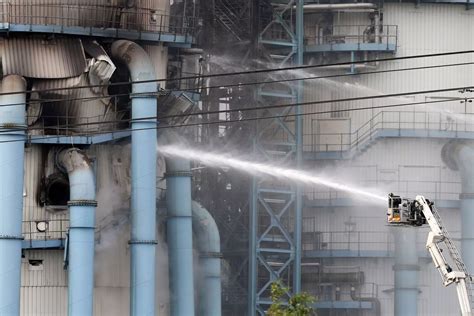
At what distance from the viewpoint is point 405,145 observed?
8169cm

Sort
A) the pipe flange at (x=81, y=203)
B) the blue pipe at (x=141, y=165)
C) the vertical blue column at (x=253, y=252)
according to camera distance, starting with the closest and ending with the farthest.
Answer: the pipe flange at (x=81, y=203) < the blue pipe at (x=141, y=165) < the vertical blue column at (x=253, y=252)

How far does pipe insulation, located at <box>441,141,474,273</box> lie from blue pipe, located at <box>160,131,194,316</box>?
445 inches

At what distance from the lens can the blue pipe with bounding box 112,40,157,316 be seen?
7138 cm

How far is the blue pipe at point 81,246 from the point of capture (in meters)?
69.7

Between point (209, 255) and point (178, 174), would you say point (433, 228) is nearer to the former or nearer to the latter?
point (178, 174)

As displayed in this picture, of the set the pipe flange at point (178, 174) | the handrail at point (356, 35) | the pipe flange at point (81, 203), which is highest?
the handrail at point (356, 35)

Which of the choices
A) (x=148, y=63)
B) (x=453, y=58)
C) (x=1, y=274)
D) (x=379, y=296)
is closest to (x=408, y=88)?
(x=453, y=58)

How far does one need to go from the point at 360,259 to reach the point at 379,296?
1.52 meters

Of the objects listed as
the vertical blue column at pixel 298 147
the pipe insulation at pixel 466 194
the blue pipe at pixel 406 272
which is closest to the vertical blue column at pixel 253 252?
the vertical blue column at pixel 298 147

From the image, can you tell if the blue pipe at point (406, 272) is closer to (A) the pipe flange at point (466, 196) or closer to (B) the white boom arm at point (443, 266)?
(A) the pipe flange at point (466, 196)

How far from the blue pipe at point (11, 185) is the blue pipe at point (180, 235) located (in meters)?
6.94

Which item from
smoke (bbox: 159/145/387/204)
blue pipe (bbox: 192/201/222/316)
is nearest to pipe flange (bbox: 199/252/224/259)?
blue pipe (bbox: 192/201/222/316)

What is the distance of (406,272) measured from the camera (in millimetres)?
80312

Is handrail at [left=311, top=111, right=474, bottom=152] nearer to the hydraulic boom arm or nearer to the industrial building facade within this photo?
the industrial building facade
